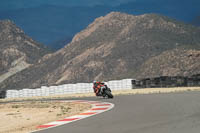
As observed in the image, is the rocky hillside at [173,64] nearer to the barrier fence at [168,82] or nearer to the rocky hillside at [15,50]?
the barrier fence at [168,82]

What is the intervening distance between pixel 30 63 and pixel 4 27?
4937cm

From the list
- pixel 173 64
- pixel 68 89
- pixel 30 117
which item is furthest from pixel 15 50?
pixel 30 117

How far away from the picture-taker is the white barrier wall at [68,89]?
36219 millimetres

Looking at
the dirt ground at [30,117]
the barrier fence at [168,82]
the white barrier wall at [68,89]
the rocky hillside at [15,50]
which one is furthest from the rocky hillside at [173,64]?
the rocky hillside at [15,50]

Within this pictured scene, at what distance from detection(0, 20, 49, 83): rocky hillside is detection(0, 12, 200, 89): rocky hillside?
43.0ft

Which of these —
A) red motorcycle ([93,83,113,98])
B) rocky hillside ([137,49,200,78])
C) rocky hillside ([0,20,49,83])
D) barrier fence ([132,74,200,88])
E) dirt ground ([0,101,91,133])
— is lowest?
dirt ground ([0,101,91,133])

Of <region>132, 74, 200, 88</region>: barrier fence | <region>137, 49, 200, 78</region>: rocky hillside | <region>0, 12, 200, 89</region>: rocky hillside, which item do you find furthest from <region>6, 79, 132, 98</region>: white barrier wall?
<region>0, 12, 200, 89</region>: rocky hillside

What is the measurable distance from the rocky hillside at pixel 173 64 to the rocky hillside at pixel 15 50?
223 feet

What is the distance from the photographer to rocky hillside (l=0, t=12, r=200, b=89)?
10544 centimetres

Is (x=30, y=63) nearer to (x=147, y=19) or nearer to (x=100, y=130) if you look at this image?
(x=147, y=19)

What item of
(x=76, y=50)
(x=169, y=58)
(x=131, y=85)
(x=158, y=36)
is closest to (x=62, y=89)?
(x=131, y=85)

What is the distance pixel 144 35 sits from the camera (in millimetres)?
118312

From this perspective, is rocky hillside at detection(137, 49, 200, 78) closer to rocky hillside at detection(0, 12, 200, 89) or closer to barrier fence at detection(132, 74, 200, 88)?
rocky hillside at detection(0, 12, 200, 89)

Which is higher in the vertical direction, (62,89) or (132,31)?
(132,31)
